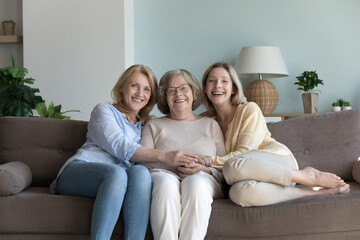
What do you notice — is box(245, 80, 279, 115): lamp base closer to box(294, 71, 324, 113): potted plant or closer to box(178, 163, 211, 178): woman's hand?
box(294, 71, 324, 113): potted plant

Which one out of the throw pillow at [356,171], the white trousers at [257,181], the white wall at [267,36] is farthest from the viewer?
the white wall at [267,36]

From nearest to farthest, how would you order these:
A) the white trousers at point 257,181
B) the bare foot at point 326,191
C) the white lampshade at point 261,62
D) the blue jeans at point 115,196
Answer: the blue jeans at point 115,196
the white trousers at point 257,181
the bare foot at point 326,191
the white lampshade at point 261,62

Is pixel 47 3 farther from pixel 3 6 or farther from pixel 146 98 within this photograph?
pixel 146 98

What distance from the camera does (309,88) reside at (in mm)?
4484

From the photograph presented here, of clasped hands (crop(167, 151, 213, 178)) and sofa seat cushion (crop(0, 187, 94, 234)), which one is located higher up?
clasped hands (crop(167, 151, 213, 178))

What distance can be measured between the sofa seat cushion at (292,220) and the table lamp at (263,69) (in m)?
2.43

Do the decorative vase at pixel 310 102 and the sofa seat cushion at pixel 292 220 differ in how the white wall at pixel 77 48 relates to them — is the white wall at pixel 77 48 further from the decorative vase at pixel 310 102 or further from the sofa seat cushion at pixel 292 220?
the sofa seat cushion at pixel 292 220

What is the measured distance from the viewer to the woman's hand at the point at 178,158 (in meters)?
2.23

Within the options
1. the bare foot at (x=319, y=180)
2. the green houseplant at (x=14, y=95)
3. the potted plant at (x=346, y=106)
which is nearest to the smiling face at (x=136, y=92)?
the bare foot at (x=319, y=180)

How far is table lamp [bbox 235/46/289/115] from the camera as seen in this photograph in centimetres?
436

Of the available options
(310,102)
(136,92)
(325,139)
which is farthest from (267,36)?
(136,92)

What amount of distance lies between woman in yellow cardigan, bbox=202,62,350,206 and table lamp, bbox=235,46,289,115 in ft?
5.76

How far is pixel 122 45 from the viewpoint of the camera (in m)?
4.50

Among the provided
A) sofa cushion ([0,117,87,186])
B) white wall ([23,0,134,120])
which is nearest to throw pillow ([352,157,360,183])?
sofa cushion ([0,117,87,186])
